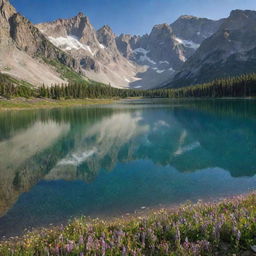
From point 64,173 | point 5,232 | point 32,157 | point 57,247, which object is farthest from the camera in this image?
point 32,157

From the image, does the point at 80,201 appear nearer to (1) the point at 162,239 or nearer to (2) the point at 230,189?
(1) the point at 162,239

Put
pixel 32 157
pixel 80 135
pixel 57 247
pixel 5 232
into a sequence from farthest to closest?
pixel 80 135 → pixel 32 157 → pixel 5 232 → pixel 57 247

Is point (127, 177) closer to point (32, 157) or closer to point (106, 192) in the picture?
point (106, 192)

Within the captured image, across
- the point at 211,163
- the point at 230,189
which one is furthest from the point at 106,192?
the point at 211,163

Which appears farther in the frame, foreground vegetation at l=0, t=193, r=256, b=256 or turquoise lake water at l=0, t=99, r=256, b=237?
turquoise lake water at l=0, t=99, r=256, b=237

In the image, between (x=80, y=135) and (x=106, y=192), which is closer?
(x=106, y=192)

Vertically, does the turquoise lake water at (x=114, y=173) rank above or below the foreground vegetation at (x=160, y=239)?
below

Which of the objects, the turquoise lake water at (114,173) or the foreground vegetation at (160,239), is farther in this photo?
the turquoise lake water at (114,173)

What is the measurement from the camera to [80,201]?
17.2 m

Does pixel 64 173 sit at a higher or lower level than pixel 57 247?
lower

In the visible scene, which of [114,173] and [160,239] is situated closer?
[160,239]

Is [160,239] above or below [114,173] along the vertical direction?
above

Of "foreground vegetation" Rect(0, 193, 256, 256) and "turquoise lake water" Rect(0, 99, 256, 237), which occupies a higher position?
"foreground vegetation" Rect(0, 193, 256, 256)

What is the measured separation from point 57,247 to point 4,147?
34553 millimetres
